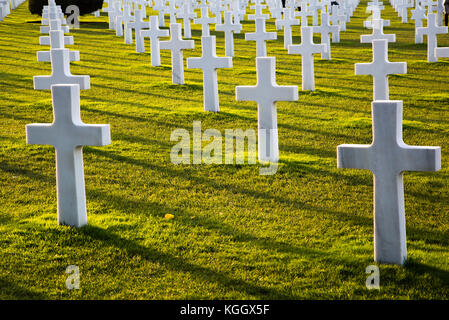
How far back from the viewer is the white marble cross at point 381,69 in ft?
32.2

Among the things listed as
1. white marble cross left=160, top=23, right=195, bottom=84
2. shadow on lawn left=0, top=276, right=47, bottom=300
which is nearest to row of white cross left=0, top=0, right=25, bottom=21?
white marble cross left=160, top=23, right=195, bottom=84

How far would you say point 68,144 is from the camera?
5.04m

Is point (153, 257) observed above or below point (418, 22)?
below

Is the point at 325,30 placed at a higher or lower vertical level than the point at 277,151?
higher

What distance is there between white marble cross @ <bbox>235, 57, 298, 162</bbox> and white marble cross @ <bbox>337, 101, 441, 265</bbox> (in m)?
2.57

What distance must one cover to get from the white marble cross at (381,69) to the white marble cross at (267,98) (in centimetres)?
331

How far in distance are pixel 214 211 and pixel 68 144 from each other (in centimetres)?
132

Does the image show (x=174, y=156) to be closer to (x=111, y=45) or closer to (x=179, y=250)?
(x=179, y=250)

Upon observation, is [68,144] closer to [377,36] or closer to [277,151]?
[277,151]

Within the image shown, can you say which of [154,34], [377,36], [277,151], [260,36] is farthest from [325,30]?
[277,151]

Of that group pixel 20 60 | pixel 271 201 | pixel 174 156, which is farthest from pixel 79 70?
pixel 271 201

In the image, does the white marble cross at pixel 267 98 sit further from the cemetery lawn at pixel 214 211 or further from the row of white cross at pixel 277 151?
the cemetery lawn at pixel 214 211

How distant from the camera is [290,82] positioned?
41.3 feet

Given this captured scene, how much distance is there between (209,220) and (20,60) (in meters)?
12.0
